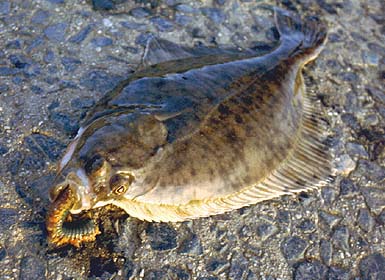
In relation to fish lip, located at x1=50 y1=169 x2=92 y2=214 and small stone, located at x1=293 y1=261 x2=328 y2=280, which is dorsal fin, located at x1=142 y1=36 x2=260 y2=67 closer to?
fish lip, located at x1=50 y1=169 x2=92 y2=214

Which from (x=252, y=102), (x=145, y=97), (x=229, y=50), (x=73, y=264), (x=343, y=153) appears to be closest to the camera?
(x=73, y=264)

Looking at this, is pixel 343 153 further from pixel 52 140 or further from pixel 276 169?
pixel 52 140

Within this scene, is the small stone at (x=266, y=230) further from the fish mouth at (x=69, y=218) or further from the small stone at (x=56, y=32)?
the small stone at (x=56, y=32)

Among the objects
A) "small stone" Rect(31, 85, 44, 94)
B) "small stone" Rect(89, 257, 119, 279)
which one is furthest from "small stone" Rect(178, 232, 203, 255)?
"small stone" Rect(31, 85, 44, 94)

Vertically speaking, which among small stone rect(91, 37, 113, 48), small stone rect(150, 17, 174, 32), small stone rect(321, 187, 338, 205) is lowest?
small stone rect(321, 187, 338, 205)

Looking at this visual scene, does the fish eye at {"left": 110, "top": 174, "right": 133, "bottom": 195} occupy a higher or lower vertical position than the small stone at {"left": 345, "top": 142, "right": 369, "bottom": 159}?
higher

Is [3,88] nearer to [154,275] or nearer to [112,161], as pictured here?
[112,161]

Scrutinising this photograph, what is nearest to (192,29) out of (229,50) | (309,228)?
(229,50)
